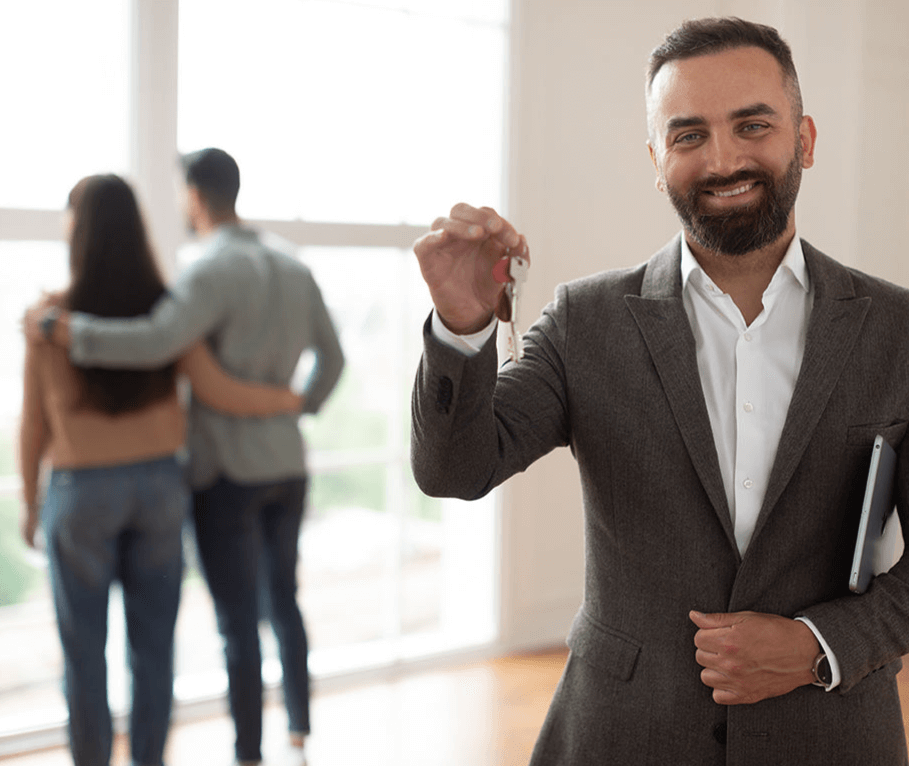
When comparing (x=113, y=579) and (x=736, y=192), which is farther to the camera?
(x=113, y=579)

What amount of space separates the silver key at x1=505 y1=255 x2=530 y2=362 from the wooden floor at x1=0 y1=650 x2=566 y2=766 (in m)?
2.45

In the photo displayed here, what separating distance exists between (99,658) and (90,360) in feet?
2.90

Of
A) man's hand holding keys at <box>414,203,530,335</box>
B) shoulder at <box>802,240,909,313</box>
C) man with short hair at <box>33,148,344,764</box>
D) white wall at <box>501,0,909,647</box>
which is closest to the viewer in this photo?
man's hand holding keys at <box>414,203,530,335</box>

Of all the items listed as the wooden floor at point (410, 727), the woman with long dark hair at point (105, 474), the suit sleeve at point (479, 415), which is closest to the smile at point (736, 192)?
the suit sleeve at point (479, 415)

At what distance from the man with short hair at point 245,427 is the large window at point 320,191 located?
0.17 meters

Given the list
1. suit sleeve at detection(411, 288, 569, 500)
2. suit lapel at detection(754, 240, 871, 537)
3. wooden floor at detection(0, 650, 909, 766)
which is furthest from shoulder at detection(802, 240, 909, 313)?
wooden floor at detection(0, 650, 909, 766)

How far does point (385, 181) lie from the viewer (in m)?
3.90

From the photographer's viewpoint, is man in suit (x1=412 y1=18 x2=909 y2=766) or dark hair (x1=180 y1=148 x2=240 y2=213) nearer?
man in suit (x1=412 y1=18 x2=909 y2=766)

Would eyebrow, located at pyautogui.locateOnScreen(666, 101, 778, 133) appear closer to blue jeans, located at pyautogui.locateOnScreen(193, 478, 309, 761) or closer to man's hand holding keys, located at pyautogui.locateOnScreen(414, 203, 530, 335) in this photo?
man's hand holding keys, located at pyautogui.locateOnScreen(414, 203, 530, 335)

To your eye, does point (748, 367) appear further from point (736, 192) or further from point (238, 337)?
point (238, 337)

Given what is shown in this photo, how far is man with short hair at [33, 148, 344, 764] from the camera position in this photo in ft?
10.1

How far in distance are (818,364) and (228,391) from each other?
2.21 metres

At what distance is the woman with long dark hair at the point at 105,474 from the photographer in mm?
2838

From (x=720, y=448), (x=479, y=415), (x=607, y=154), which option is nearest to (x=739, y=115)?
(x=720, y=448)
